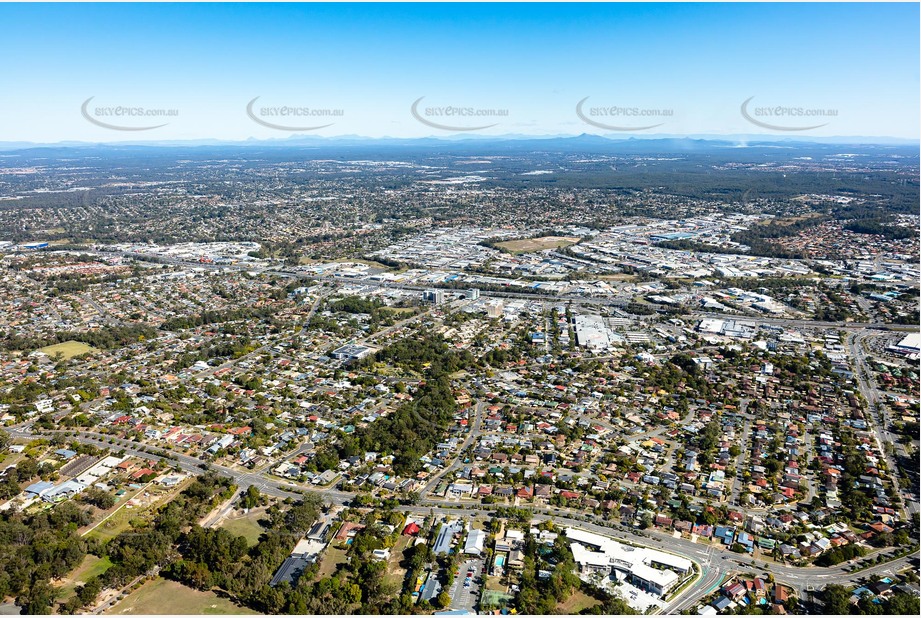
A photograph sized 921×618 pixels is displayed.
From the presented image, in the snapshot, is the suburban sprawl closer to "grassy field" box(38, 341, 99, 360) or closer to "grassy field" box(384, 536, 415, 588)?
"grassy field" box(384, 536, 415, 588)

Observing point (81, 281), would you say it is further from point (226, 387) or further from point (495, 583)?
point (495, 583)

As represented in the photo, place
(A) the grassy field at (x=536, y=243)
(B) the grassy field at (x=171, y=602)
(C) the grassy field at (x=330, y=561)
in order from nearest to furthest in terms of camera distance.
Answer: (B) the grassy field at (x=171, y=602) < (C) the grassy field at (x=330, y=561) < (A) the grassy field at (x=536, y=243)

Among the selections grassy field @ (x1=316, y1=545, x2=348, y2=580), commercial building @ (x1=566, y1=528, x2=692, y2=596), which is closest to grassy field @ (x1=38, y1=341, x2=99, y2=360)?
grassy field @ (x1=316, y1=545, x2=348, y2=580)

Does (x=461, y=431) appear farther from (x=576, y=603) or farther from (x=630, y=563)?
(x=576, y=603)

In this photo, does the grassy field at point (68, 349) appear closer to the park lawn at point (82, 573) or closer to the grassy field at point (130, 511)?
the grassy field at point (130, 511)

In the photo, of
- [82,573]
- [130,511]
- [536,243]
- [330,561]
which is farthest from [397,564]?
[536,243]

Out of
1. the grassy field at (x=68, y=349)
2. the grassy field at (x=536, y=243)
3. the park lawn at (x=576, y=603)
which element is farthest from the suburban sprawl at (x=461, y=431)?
the grassy field at (x=536, y=243)
